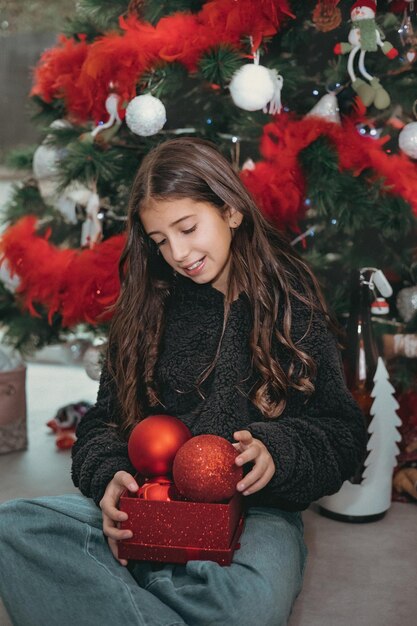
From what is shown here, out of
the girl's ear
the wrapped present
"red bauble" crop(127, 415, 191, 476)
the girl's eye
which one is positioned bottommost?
the wrapped present

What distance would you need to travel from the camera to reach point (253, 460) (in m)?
1.11

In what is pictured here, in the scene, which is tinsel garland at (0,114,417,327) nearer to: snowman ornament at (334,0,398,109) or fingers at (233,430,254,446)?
snowman ornament at (334,0,398,109)

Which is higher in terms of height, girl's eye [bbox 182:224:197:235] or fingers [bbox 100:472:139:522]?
girl's eye [bbox 182:224:197:235]

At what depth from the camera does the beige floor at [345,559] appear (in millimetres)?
1277

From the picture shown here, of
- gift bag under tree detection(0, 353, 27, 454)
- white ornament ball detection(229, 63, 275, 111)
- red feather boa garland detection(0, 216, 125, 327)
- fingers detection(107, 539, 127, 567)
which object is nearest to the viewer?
fingers detection(107, 539, 127, 567)

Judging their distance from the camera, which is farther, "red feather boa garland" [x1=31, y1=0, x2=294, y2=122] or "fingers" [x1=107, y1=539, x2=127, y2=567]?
"red feather boa garland" [x1=31, y1=0, x2=294, y2=122]

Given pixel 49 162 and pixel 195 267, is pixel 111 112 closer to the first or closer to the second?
pixel 49 162

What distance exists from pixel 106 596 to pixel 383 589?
53 cm

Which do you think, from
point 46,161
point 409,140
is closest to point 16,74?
point 46,161

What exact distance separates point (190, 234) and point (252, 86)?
1.43 ft

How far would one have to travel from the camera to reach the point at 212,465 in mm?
1004

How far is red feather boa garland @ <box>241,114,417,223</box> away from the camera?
1567 mm

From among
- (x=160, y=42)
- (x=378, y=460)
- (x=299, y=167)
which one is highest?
(x=160, y=42)

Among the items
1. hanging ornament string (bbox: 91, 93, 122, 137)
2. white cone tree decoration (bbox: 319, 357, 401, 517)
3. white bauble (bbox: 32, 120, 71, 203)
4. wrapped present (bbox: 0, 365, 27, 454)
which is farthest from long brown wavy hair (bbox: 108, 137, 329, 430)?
wrapped present (bbox: 0, 365, 27, 454)
